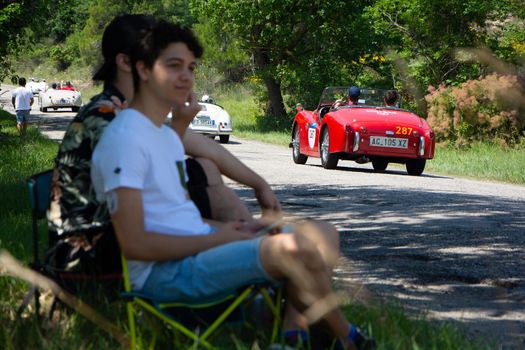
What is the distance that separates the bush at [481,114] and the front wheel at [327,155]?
25.7 feet

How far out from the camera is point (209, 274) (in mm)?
3977

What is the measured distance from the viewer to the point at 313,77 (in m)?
41.4

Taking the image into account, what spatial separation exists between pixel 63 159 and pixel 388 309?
1.93 metres

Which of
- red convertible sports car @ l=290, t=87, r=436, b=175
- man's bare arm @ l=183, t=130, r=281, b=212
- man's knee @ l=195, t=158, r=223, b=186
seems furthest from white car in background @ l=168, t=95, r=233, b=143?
man's knee @ l=195, t=158, r=223, b=186

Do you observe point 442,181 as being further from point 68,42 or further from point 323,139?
point 68,42

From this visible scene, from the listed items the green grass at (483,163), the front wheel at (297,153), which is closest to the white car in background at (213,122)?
the green grass at (483,163)

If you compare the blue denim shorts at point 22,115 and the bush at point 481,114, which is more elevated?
the bush at point 481,114

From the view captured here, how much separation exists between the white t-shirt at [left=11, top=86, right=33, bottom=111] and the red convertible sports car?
9.29 m

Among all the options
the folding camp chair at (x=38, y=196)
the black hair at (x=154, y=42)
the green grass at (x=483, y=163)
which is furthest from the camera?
the green grass at (x=483, y=163)

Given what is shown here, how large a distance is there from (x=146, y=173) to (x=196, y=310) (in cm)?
58

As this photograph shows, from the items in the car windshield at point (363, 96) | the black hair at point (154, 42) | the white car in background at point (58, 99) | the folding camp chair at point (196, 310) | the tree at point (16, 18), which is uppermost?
the tree at point (16, 18)

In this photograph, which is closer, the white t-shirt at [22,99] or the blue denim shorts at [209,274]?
the blue denim shorts at [209,274]

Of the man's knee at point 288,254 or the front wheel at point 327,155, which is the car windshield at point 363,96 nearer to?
the front wheel at point 327,155

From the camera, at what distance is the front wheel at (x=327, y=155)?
19.3 m
